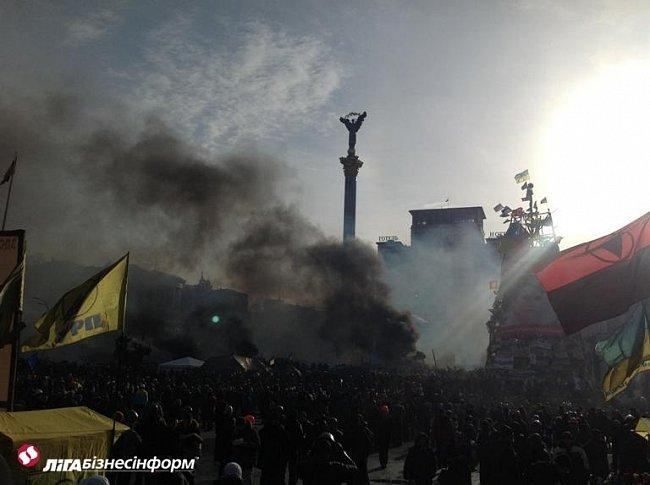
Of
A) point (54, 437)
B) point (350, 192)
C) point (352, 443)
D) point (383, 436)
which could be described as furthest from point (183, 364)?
point (350, 192)

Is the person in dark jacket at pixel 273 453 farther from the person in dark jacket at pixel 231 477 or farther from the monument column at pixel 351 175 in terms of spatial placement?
the monument column at pixel 351 175

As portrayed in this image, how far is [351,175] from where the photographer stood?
2963 inches

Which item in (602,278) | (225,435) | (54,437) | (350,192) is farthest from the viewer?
(350,192)

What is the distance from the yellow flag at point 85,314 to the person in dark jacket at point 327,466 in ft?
14.2

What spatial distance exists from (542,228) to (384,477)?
4890cm

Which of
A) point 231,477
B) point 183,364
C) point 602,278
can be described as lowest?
point 231,477

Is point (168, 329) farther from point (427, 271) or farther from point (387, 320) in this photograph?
point (427, 271)

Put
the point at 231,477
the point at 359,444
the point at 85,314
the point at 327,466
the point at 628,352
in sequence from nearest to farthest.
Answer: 1. the point at 231,477
2. the point at 327,466
3. the point at 85,314
4. the point at 628,352
5. the point at 359,444

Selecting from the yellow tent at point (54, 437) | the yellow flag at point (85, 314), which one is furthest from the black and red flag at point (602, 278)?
the yellow tent at point (54, 437)

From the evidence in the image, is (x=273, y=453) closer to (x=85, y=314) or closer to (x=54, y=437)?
(x=54, y=437)

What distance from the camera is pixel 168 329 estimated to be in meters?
70.8

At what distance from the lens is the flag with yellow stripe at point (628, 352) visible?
9.49 meters

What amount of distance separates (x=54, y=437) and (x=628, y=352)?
9545 millimetres

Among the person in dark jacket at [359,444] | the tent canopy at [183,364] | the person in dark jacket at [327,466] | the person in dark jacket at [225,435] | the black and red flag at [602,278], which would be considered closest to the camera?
the person in dark jacket at [327,466]
